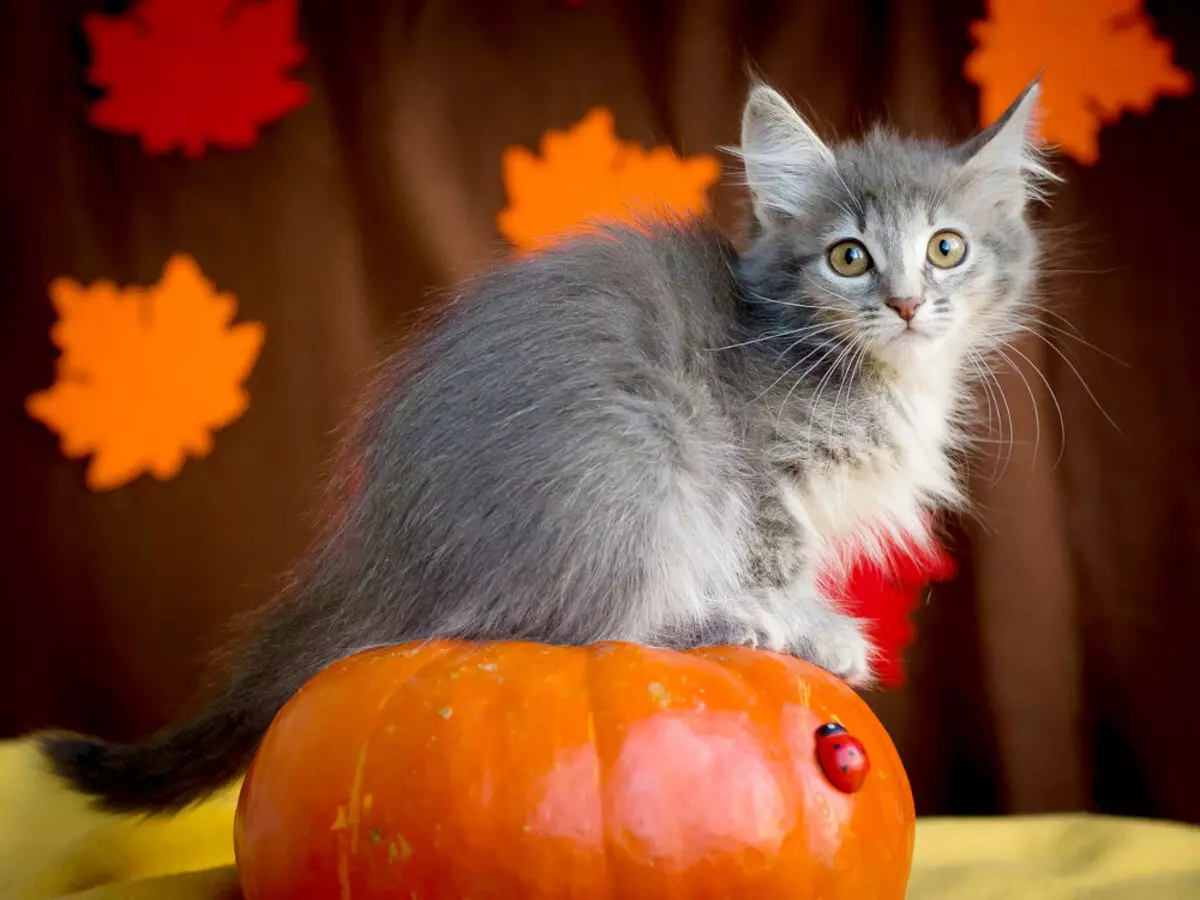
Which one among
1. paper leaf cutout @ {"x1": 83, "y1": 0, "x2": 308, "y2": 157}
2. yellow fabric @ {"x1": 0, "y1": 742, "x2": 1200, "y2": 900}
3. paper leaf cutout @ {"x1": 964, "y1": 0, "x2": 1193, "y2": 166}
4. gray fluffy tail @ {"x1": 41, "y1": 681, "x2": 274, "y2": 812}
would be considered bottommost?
yellow fabric @ {"x1": 0, "y1": 742, "x2": 1200, "y2": 900}

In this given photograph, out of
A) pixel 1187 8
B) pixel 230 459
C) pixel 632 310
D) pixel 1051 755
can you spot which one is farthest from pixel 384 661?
pixel 1187 8

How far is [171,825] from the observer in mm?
1465

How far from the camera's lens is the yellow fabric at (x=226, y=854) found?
1.25 meters

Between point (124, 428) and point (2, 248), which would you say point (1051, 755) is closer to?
point (124, 428)

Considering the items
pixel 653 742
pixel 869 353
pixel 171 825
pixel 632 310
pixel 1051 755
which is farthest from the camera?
pixel 1051 755

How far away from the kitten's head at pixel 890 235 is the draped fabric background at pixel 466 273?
60cm

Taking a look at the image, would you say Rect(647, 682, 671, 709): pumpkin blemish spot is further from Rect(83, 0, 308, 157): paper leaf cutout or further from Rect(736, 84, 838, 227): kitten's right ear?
Rect(83, 0, 308, 157): paper leaf cutout

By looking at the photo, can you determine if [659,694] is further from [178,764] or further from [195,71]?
[195,71]

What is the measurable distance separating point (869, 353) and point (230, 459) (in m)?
1.21

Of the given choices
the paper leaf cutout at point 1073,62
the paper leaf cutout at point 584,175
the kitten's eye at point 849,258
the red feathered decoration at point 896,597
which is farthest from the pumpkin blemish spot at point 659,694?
the paper leaf cutout at point 1073,62

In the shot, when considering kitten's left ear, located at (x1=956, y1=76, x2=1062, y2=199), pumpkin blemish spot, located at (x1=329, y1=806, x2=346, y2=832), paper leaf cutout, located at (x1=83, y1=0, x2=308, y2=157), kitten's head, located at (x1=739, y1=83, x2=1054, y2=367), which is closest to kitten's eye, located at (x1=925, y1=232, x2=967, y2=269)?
kitten's head, located at (x1=739, y1=83, x2=1054, y2=367)

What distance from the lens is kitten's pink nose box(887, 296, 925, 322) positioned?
123cm

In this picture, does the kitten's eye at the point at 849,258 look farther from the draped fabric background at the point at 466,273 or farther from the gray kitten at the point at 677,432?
the draped fabric background at the point at 466,273

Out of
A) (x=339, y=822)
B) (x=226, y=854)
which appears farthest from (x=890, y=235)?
(x=226, y=854)
